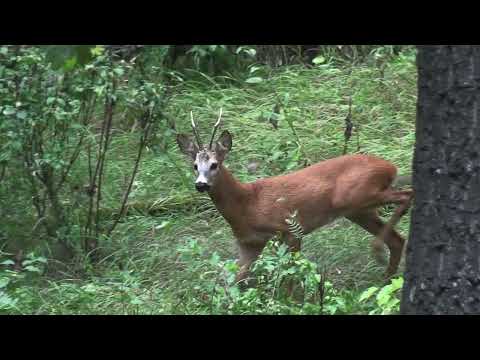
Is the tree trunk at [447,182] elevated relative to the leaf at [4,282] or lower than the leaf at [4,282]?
elevated

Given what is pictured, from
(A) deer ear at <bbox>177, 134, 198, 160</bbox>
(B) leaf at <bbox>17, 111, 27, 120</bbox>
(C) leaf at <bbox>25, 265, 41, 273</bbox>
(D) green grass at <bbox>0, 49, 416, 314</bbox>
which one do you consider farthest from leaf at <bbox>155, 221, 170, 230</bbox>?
(B) leaf at <bbox>17, 111, 27, 120</bbox>

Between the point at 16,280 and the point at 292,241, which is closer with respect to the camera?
the point at 16,280

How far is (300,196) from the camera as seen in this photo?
7.52 m

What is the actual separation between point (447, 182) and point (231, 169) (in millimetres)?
4804

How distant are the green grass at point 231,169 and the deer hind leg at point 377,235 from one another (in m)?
0.10

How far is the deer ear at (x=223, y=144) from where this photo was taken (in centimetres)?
755

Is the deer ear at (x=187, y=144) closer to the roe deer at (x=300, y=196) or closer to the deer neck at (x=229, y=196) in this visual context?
the roe deer at (x=300, y=196)

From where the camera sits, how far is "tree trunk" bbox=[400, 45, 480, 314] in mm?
4230

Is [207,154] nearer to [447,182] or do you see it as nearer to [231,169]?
[231,169]

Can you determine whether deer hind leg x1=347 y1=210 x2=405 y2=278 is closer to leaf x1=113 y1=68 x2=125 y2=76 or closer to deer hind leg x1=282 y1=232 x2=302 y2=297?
deer hind leg x1=282 y1=232 x2=302 y2=297

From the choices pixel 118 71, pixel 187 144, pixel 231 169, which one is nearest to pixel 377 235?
pixel 187 144

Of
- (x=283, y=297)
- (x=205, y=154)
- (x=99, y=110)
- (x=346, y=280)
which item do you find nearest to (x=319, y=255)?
(x=346, y=280)

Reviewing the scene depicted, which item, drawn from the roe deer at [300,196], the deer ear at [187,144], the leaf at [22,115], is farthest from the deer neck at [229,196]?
the leaf at [22,115]
